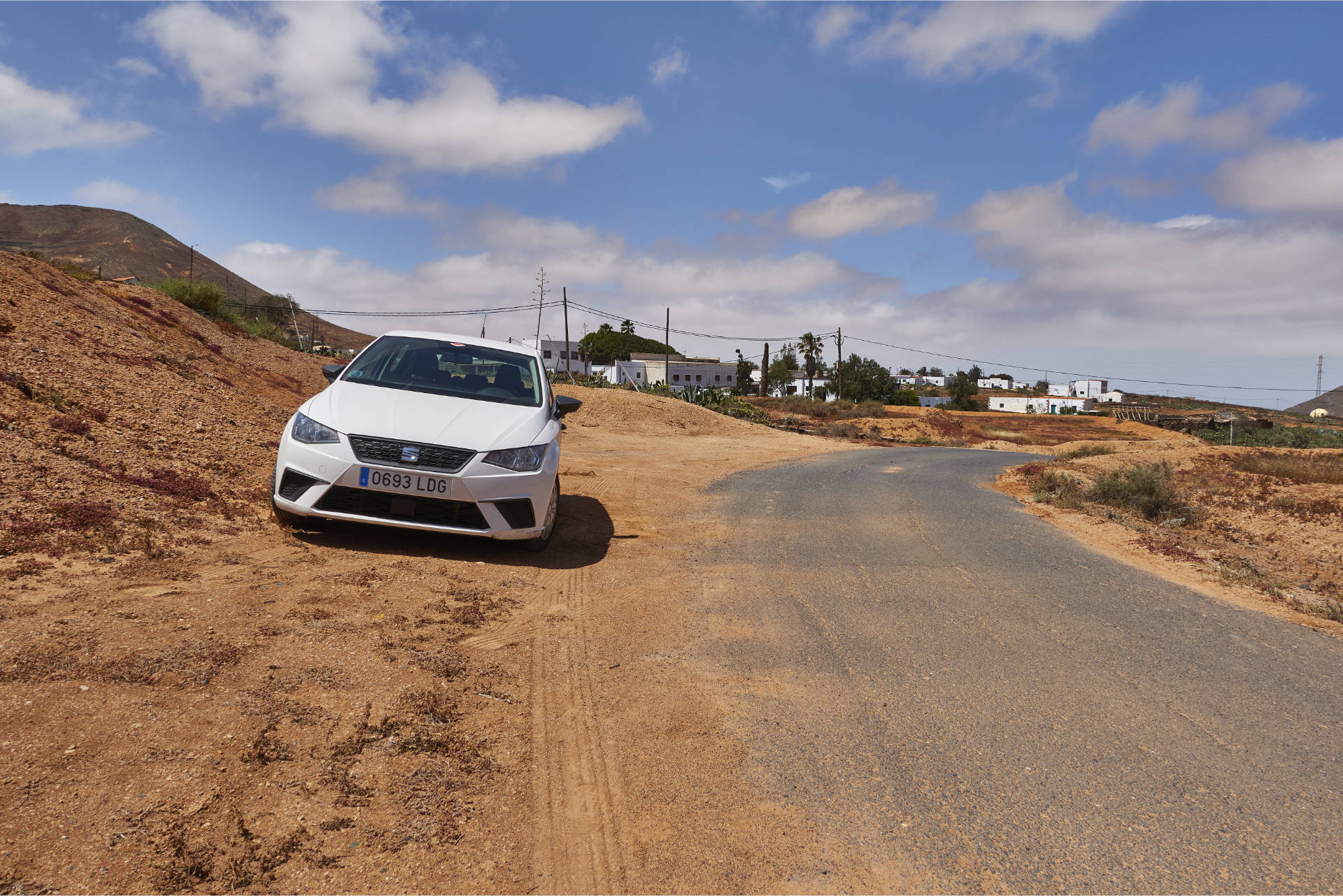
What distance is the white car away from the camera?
517 cm

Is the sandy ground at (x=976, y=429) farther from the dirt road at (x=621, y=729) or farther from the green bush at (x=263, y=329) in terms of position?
the dirt road at (x=621, y=729)

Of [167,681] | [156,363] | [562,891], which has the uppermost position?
[156,363]

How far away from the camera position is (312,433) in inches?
210

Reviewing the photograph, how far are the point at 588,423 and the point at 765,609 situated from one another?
2145 centimetres

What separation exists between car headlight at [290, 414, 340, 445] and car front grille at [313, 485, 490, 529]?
36 centimetres

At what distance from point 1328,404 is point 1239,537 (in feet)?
298

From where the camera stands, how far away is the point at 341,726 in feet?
9.61

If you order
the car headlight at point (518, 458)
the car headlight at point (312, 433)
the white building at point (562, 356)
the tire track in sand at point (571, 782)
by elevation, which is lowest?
the tire track in sand at point (571, 782)

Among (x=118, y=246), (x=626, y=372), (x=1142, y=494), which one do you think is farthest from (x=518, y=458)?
(x=118, y=246)

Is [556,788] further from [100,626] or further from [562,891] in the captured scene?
[100,626]

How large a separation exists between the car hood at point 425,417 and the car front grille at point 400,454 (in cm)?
4

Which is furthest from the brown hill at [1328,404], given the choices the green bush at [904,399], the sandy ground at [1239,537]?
the sandy ground at [1239,537]

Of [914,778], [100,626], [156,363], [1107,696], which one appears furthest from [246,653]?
[156,363]

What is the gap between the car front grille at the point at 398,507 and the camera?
5.19 m
